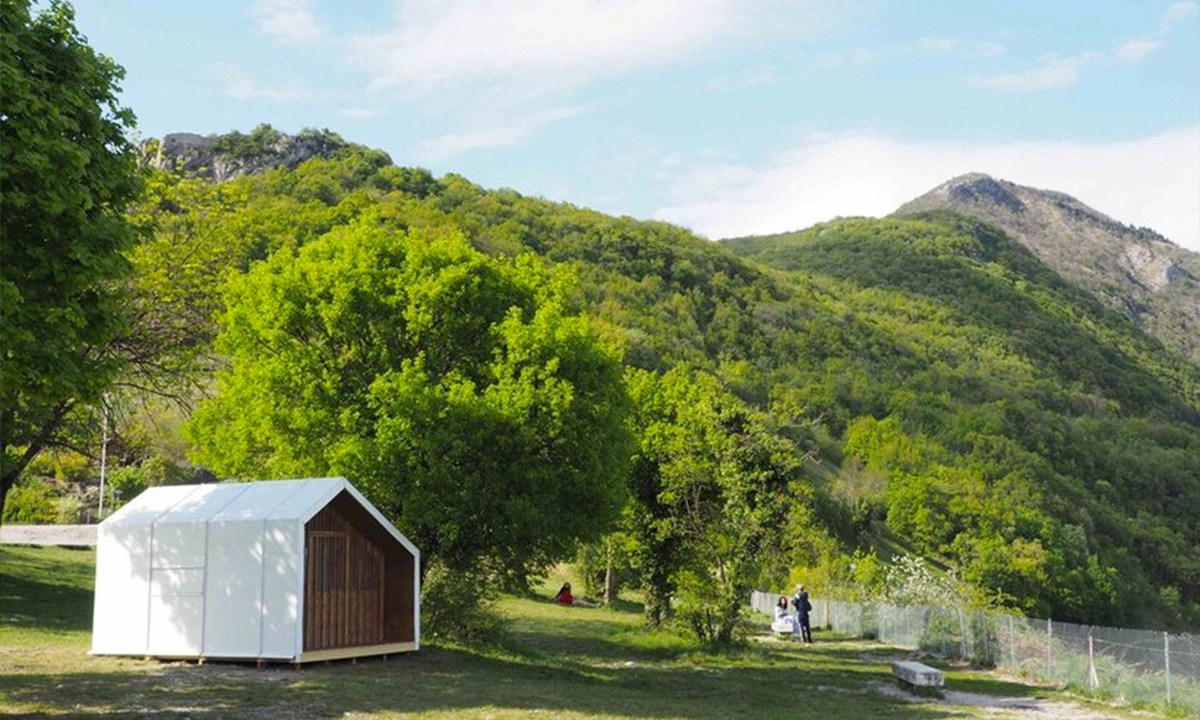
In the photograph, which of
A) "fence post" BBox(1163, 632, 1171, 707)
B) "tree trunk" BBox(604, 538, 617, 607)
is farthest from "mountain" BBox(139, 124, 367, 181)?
"fence post" BBox(1163, 632, 1171, 707)

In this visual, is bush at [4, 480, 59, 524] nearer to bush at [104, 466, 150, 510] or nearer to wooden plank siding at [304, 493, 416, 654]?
bush at [104, 466, 150, 510]

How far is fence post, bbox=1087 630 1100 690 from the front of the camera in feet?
70.2

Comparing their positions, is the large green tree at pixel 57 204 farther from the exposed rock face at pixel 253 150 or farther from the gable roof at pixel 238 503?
the exposed rock face at pixel 253 150

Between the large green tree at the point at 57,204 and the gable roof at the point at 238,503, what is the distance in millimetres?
5133

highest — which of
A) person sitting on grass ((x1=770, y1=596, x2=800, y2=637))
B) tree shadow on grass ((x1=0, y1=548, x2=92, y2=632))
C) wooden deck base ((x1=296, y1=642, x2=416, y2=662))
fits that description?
tree shadow on grass ((x1=0, y1=548, x2=92, y2=632))

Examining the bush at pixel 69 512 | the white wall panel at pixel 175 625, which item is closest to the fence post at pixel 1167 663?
the white wall panel at pixel 175 625

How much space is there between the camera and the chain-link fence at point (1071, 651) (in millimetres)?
19188

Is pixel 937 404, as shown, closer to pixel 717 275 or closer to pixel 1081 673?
pixel 717 275

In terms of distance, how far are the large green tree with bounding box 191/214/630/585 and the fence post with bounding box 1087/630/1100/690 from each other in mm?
10355

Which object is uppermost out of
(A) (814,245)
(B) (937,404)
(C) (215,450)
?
(A) (814,245)

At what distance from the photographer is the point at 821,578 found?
175ft

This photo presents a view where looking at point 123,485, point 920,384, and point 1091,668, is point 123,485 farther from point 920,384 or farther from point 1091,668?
point 920,384

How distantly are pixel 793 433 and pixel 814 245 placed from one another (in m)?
108

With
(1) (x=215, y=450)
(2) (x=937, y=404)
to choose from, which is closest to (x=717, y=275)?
(2) (x=937, y=404)
